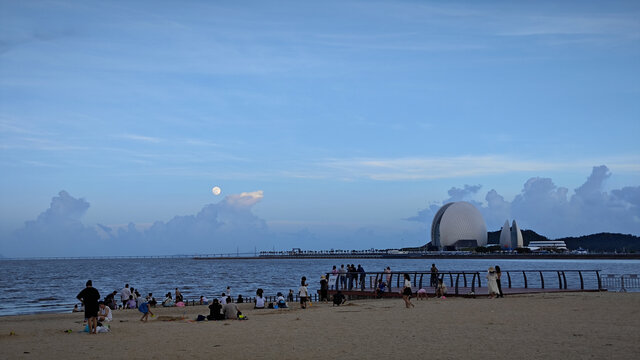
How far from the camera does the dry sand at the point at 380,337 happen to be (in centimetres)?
1298

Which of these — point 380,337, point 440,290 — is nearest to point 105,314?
point 380,337

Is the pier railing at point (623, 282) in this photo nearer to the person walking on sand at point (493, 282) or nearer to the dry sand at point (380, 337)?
the person walking on sand at point (493, 282)

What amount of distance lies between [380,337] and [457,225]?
162 meters

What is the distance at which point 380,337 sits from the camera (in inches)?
611

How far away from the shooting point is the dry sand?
13.0 metres

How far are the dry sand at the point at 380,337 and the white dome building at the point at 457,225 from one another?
15289 cm

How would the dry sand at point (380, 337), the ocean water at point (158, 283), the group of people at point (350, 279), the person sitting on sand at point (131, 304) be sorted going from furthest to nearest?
the ocean water at point (158, 283) → the group of people at point (350, 279) → the person sitting on sand at point (131, 304) → the dry sand at point (380, 337)

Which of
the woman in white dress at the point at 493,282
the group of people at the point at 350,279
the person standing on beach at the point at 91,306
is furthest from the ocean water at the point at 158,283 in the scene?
the person standing on beach at the point at 91,306

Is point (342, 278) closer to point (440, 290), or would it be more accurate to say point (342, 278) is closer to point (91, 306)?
point (440, 290)

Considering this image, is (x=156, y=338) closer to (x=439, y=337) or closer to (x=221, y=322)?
(x=221, y=322)

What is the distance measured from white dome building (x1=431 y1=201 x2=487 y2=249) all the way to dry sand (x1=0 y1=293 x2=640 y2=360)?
502 ft

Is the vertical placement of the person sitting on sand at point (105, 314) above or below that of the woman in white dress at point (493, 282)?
below

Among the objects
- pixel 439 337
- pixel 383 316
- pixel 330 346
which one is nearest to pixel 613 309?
pixel 383 316

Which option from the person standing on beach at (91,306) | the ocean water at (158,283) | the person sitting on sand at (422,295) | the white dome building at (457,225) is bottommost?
the ocean water at (158,283)
